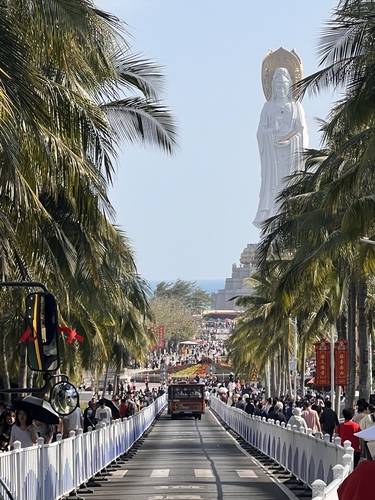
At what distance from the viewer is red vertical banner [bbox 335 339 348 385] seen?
50219 mm

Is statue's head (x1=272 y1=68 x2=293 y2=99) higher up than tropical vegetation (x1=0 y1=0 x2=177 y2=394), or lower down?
higher up

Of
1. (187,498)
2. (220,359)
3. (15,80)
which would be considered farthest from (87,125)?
(220,359)

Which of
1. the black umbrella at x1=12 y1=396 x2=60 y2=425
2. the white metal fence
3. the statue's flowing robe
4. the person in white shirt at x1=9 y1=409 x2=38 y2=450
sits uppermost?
the statue's flowing robe

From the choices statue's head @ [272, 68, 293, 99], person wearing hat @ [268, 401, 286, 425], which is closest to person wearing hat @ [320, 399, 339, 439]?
person wearing hat @ [268, 401, 286, 425]

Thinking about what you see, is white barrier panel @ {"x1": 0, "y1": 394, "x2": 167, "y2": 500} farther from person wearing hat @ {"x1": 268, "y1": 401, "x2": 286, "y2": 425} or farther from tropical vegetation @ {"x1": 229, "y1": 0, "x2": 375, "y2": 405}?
person wearing hat @ {"x1": 268, "y1": 401, "x2": 286, "y2": 425}

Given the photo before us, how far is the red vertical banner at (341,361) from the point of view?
5022 cm

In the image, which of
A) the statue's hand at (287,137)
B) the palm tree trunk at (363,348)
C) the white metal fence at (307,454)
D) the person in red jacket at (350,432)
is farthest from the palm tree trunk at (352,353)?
the statue's hand at (287,137)

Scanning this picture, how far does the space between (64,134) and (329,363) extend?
33.1m

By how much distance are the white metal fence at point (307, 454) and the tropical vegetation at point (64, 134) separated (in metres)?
5.16

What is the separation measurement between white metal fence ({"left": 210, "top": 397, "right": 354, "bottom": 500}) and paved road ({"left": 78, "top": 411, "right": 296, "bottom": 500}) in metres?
0.58

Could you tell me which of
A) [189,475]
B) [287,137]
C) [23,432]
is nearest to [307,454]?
[189,475]

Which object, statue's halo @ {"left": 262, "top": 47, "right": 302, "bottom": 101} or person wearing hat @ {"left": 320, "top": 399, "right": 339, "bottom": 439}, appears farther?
statue's halo @ {"left": 262, "top": 47, "right": 302, "bottom": 101}

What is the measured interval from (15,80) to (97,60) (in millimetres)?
4615

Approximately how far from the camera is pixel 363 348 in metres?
38.5
